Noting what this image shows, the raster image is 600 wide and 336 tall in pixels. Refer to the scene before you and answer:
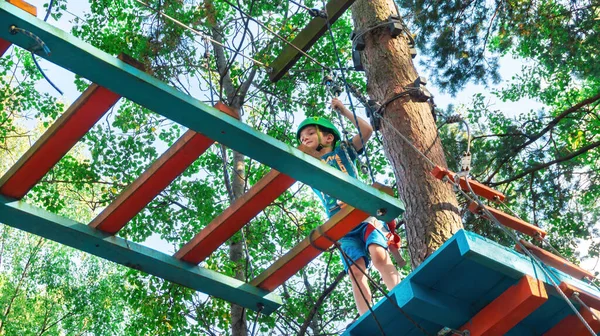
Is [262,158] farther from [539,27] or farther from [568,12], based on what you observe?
[568,12]

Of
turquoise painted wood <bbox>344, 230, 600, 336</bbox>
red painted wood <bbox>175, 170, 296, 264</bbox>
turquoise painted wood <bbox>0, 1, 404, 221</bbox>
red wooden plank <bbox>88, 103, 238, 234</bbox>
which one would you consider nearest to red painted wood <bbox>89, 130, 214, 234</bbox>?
red wooden plank <bbox>88, 103, 238, 234</bbox>

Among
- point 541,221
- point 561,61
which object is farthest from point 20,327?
point 561,61

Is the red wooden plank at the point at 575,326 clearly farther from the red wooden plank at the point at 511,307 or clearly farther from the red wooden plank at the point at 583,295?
the red wooden plank at the point at 511,307

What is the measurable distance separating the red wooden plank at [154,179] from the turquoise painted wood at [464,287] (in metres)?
1.20

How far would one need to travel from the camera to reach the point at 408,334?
388cm

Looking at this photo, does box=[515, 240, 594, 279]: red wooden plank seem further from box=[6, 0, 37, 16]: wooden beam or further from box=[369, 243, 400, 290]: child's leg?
box=[6, 0, 37, 16]: wooden beam

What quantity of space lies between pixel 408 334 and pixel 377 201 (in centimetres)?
87

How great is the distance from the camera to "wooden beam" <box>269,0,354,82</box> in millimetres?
5242

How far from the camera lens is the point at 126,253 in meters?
3.72

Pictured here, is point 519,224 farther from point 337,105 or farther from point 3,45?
point 3,45

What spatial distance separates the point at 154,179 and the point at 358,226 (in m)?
1.85

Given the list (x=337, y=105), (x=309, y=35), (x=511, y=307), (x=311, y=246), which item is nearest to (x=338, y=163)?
(x=337, y=105)

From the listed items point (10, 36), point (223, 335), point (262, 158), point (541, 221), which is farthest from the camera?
point (541, 221)

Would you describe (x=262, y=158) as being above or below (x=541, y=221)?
below
